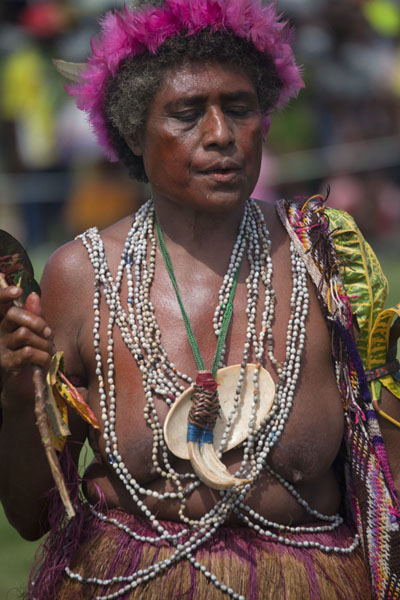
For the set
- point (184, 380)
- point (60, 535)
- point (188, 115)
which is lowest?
point (60, 535)

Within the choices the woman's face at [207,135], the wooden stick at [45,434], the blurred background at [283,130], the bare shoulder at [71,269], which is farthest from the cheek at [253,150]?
the blurred background at [283,130]

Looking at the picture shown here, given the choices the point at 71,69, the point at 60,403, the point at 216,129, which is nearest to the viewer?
the point at 60,403

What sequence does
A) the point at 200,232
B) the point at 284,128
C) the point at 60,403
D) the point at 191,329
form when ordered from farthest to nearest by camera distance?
1. the point at 284,128
2. the point at 200,232
3. the point at 191,329
4. the point at 60,403

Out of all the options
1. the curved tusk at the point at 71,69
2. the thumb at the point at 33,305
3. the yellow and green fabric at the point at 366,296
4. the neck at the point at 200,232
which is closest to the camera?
the thumb at the point at 33,305

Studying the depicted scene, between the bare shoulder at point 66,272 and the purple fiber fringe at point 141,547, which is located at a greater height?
the bare shoulder at point 66,272

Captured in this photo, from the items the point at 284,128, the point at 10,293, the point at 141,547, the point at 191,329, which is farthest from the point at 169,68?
the point at 284,128

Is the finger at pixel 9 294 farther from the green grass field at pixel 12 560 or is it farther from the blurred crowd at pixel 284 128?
the blurred crowd at pixel 284 128

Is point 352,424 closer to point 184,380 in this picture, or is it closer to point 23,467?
point 184,380

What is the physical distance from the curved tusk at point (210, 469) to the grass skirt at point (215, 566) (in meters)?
0.22

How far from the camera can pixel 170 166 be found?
3.11m

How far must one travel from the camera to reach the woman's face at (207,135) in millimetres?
3041

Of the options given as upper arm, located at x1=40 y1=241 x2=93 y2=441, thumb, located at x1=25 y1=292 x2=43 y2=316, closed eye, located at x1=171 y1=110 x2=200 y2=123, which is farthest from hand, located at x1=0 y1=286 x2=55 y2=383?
closed eye, located at x1=171 y1=110 x2=200 y2=123

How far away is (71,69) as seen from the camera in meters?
3.42

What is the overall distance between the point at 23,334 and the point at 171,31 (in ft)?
3.49
